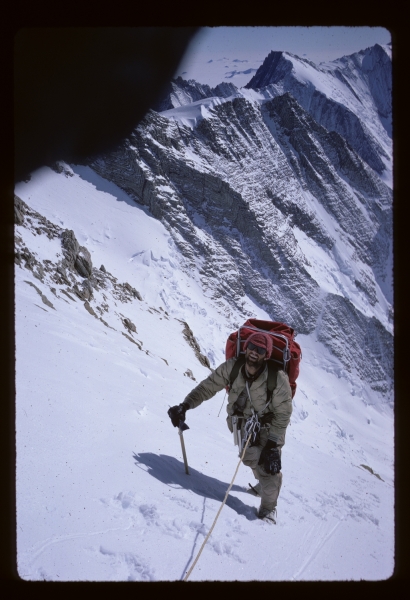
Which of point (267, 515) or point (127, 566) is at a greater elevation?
point (127, 566)

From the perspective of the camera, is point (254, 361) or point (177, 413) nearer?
point (254, 361)

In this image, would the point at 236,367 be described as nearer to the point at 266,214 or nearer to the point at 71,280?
the point at 71,280

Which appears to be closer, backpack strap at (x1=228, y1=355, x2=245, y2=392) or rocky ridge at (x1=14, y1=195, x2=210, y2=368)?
backpack strap at (x1=228, y1=355, x2=245, y2=392)

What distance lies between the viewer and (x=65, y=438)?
14.1 ft

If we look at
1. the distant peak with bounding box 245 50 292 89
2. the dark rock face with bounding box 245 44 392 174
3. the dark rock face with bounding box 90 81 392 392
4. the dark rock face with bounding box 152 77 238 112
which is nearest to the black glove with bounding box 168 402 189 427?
the dark rock face with bounding box 90 81 392 392

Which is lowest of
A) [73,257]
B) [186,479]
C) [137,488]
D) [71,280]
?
[71,280]

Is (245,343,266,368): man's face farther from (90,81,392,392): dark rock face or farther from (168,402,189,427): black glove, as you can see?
(90,81,392,392): dark rock face

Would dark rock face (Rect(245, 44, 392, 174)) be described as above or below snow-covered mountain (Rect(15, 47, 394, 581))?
above

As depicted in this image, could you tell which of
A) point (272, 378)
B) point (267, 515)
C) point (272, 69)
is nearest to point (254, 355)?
point (272, 378)

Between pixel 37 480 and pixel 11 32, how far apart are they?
10.7ft

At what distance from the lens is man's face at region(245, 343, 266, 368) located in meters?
4.14

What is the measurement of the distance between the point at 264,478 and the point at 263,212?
54.0 metres

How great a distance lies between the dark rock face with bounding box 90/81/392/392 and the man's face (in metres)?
39.2

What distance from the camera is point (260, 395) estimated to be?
4445mm
